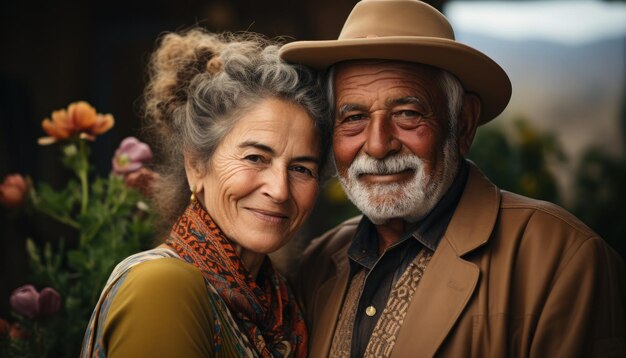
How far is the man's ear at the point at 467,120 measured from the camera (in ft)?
9.91

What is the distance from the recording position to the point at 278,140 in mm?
2758

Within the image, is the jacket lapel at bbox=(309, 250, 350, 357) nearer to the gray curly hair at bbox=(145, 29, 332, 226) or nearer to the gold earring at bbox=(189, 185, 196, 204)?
the gray curly hair at bbox=(145, 29, 332, 226)

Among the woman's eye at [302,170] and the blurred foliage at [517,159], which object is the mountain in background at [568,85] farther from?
the woman's eye at [302,170]

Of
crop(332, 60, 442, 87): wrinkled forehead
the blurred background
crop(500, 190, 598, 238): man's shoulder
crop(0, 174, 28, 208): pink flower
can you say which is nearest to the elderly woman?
crop(332, 60, 442, 87): wrinkled forehead

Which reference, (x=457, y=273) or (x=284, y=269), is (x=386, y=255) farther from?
(x=284, y=269)

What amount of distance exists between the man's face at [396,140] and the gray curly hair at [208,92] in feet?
0.60

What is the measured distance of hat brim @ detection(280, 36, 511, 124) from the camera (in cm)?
266

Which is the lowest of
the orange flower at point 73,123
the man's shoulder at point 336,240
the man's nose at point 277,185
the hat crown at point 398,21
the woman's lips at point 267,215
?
the man's shoulder at point 336,240

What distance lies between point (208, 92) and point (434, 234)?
114cm

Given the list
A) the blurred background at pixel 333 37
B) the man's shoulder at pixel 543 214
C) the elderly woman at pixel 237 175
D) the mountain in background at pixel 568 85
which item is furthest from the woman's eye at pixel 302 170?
the mountain in background at pixel 568 85

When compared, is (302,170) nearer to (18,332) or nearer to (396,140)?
(396,140)

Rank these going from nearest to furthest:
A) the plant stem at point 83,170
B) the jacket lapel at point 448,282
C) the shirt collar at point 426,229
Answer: the jacket lapel at point 448,282, the shirt collar at point 426,229, the plant stem at point 83,170

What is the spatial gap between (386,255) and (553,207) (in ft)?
2.29

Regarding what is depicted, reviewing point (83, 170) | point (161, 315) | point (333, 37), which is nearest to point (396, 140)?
point (161, 315)
